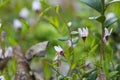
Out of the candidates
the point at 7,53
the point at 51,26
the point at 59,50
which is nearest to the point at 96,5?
the point at 59,50

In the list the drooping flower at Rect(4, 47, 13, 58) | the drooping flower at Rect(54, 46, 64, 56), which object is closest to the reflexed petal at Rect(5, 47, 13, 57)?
the drooping flower at Rect(4, 47, 13, 58)

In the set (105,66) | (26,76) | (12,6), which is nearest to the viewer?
(105,66)

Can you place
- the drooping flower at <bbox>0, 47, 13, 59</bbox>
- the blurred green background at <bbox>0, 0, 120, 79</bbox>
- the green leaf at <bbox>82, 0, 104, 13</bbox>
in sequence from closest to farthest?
the green leaf at <bbox>82, 0, 104, 13</bbox>
the drooping flower at <bbox>0, 47, 13, 59</bbox>
the blurred green background at <bbox>0, 0, 120, 79</bbox>

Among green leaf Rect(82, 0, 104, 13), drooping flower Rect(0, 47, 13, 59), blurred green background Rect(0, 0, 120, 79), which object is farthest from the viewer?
blurred green background Rect(0, 0, 120, 79)

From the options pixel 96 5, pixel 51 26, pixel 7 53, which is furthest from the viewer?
pixel 51 26

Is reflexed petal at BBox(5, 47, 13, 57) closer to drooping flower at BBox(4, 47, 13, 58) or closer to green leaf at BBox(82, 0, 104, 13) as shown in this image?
drooping flower at BBox(4, 47, 13, 58)

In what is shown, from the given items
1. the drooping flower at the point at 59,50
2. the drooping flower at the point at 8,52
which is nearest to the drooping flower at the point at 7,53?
the drooping flower at the point at 8,52

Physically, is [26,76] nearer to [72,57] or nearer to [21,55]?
[21,55]

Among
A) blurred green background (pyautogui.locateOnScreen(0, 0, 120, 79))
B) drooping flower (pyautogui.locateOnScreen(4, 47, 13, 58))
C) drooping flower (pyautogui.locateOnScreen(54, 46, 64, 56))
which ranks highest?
drooping flower (pyautogui.locateOnScreen(54, 46, 64, 56))

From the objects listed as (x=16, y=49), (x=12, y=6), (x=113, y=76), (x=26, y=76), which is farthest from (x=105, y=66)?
(x=12, y=6)

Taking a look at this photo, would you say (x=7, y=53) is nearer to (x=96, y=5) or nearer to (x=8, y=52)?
(x=8, y=52)

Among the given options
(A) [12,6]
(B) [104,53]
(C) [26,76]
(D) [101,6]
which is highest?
(D) [101,6]
